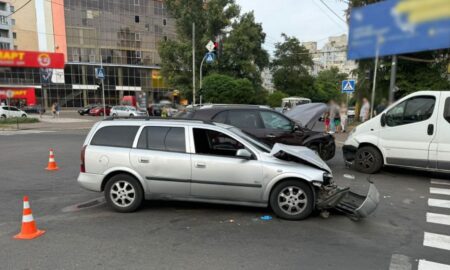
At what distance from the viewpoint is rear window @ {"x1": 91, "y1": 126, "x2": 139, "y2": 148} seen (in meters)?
5.51

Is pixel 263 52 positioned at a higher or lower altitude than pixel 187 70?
higher

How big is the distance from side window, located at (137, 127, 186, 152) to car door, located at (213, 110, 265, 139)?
330 centimetres

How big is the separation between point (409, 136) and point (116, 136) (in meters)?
6.58

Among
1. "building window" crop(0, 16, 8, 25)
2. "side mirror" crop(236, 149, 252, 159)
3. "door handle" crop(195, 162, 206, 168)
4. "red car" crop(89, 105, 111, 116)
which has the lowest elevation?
"red car" crop(89, 105, 111, 116)

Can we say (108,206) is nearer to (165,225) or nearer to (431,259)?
(165,225)

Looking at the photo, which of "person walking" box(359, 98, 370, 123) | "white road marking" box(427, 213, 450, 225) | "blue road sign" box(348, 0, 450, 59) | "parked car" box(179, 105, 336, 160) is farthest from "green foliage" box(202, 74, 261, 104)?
"blue road sign" box(348, 0, 450, 59)

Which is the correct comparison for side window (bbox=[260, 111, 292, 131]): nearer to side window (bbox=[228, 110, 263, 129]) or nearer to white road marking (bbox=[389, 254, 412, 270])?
side window (bbox=[228, 110, 263, 129])

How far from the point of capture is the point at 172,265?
12.1 feet

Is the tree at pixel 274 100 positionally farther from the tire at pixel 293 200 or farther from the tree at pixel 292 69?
the tire at pixel 293 200

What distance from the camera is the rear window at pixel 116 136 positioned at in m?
5.51

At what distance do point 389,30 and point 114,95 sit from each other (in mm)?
63478

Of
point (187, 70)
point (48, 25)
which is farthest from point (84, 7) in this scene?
point (187, 70)

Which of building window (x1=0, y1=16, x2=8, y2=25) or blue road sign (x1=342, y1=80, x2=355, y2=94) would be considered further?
building window (x1=0, y1=16, x2=8, y2=25)

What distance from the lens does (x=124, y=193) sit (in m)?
5.44
